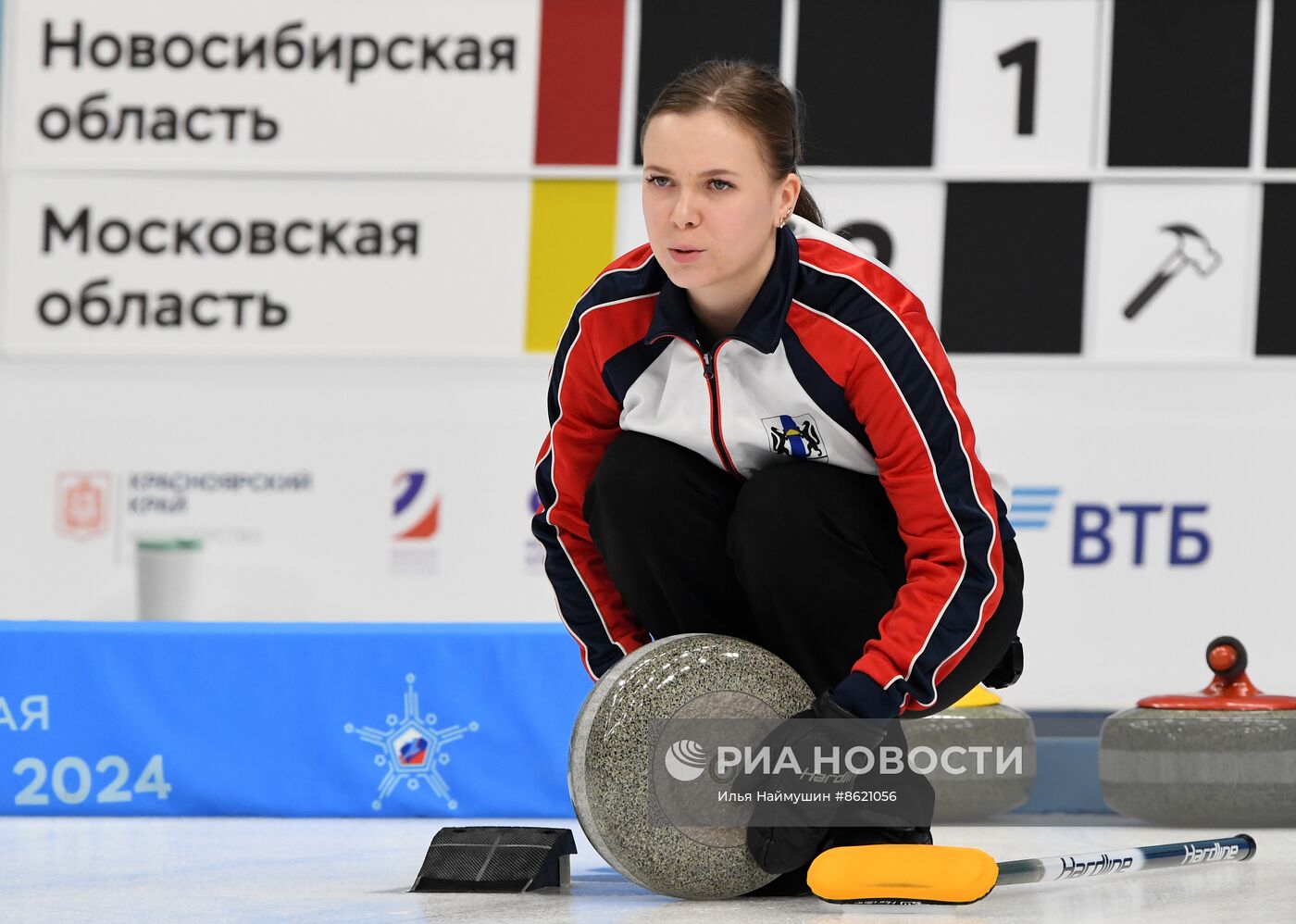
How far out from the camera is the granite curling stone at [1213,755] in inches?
91.2

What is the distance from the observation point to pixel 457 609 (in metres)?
3.90

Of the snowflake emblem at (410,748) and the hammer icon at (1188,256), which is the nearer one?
the snowflake emblem at (410,748)

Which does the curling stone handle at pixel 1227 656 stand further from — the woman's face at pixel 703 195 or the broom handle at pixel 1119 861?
the woman's face at pixel 703 195

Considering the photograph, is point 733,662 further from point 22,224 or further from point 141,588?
point 22,224

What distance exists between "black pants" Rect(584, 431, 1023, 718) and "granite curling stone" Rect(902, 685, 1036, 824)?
2.70 ft

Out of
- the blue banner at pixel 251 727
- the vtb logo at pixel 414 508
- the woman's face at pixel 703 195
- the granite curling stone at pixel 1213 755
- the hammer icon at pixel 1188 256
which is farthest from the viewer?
the vtb logo at pixel 414 508

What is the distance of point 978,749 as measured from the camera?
8.27ft

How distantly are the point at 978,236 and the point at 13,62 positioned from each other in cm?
239

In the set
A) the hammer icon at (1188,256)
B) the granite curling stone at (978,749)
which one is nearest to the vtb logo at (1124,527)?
the hammer icon at (1188,256)

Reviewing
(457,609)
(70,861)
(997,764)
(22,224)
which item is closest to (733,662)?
(70,861)

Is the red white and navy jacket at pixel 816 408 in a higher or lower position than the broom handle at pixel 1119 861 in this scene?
higher

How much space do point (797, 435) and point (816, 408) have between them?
0.13ft

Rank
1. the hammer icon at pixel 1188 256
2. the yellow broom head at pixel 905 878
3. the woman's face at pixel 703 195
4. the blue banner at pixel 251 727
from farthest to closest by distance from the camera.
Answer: the hammer icon at pixel 1188 256 → the blue banner at pixel 251 727 → the woman's face at pixel 703 195 → the yellow broom head at pixel 905 878

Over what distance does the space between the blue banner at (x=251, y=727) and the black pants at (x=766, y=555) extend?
0.88 metres
